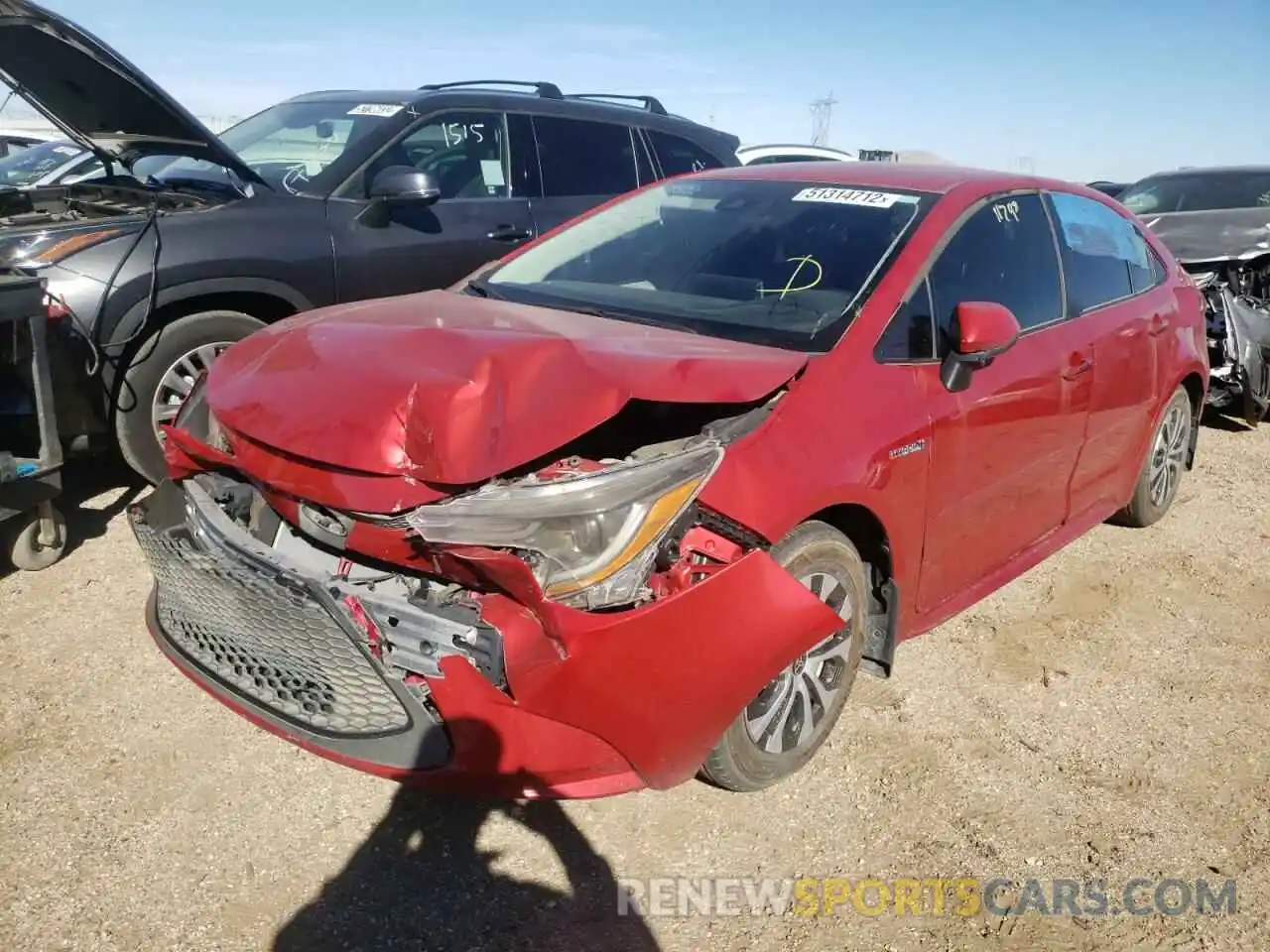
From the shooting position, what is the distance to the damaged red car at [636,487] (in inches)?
85.2

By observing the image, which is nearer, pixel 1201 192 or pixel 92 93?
pixel 92 93

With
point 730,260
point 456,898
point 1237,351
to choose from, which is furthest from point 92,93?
point 1237,351

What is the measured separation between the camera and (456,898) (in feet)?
7.77

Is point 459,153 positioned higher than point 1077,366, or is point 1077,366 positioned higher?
point 459,153

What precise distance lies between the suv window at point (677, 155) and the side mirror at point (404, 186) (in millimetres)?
2183

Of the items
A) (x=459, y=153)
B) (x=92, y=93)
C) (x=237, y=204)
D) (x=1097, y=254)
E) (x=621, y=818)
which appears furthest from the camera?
(x=459, y=153)

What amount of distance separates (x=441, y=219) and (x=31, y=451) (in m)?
2.33

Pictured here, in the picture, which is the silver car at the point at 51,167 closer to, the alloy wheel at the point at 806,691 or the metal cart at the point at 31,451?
the metal cart at the point at 31,451

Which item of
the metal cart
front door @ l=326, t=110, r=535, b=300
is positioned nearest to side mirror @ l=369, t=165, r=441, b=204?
front door @ l=326, t=110, r=535, b=300

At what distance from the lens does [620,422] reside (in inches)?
106

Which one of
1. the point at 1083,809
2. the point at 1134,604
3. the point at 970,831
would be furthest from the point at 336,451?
the point at 1134,604

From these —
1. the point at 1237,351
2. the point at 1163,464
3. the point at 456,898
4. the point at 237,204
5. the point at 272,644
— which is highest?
the point at 237,204

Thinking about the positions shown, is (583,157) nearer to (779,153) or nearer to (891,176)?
(891,176)

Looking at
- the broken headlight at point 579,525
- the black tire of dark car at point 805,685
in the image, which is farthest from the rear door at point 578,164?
the broken headlight at point 579,525
